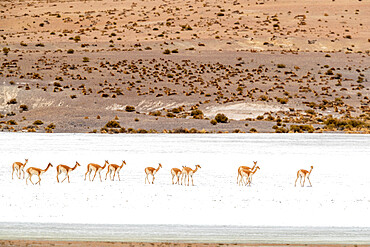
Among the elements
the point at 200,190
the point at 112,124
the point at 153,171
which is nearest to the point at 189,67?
the point at 112,124

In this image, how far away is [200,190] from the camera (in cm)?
1716

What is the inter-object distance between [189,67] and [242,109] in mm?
16559

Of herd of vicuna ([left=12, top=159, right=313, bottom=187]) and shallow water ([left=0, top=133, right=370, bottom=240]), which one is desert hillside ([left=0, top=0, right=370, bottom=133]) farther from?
herd of vicuna ([left=12, top=159, right=313, bottom=187])

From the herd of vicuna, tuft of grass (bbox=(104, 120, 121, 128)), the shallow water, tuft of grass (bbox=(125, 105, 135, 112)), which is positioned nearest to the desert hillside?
tuft of grass (bbox=(104, 120, 121, 128))

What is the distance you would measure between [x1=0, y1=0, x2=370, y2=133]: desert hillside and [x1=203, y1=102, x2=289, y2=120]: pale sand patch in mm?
163

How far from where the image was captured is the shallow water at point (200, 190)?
1370 centimetres

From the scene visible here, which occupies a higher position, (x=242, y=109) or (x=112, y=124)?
(x=242, y=109)

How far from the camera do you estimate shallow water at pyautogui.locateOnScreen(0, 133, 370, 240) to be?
13695 mm

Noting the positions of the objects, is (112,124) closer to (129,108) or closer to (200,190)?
(129,108)

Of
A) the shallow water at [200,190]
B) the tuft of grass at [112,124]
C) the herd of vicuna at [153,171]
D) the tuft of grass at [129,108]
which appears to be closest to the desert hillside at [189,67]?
the tuft of grass at [112,124]

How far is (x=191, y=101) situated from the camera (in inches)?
2159

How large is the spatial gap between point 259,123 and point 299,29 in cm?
4577

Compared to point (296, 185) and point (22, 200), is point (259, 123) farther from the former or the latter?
point (22, 200)

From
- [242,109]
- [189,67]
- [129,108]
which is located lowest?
[129,108]
